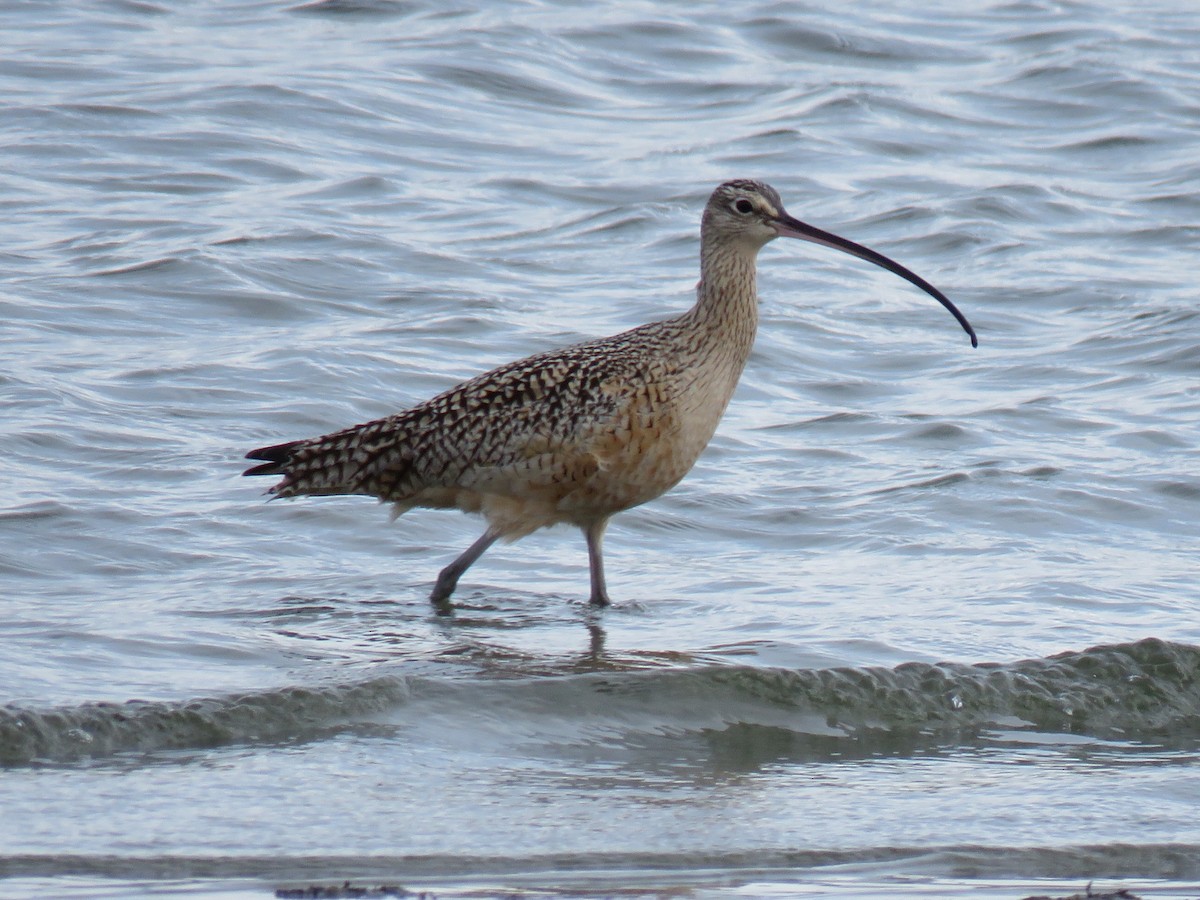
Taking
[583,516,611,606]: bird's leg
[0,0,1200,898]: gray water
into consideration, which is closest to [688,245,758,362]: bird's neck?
[583,516,611,606]: bird's leg

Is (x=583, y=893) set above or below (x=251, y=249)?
below

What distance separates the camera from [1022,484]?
10.3 m

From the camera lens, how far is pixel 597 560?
8383 mm

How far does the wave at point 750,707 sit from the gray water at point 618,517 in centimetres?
2

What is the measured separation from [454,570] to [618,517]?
1852 mm

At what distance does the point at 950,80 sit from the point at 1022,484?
1038 centimetres

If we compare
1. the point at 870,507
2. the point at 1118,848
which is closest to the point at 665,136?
the point at 870,507

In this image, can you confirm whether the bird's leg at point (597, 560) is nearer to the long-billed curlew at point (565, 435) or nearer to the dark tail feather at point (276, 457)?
the long-billed curlew at point (565, 435)

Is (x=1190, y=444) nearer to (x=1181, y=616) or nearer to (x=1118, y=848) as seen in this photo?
(x=1181, y=616)

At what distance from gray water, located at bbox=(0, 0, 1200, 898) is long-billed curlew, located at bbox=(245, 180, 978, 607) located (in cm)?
42

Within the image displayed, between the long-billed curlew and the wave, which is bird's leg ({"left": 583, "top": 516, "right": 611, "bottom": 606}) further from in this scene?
the wave

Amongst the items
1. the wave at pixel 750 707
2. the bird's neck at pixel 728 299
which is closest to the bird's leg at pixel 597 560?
the bird's neck at pixel 728 299

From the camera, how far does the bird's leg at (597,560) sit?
8.34m

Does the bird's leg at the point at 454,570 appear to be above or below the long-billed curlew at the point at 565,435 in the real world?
below
